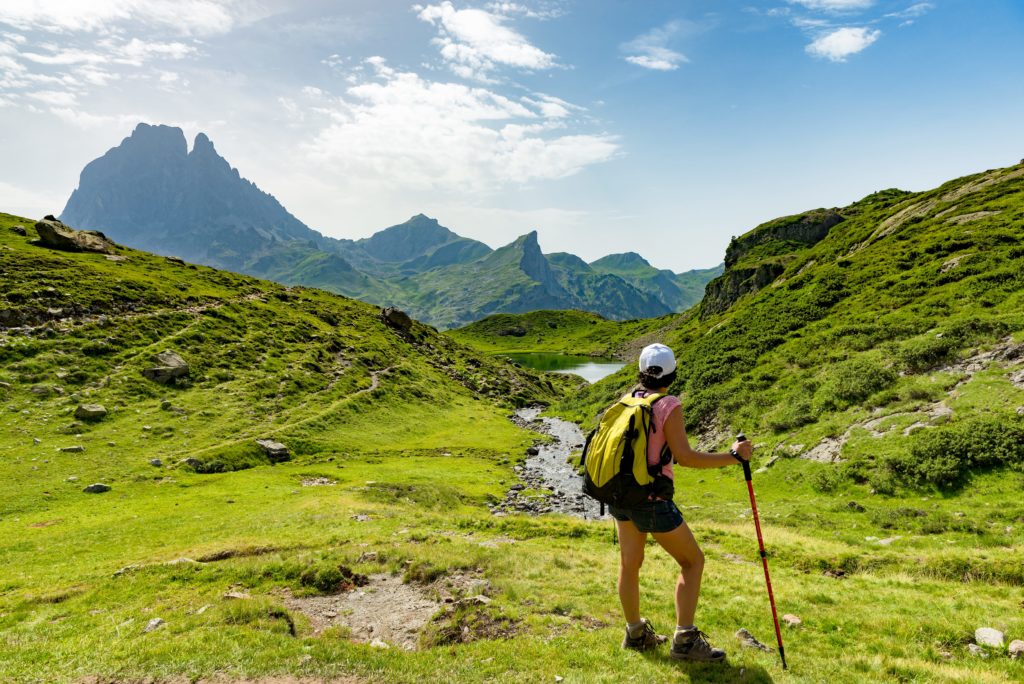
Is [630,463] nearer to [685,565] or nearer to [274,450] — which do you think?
[685,565]

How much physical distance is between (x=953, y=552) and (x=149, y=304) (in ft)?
291

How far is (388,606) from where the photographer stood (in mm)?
13766

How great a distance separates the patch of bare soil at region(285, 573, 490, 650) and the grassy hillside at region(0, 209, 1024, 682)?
142 millimetres

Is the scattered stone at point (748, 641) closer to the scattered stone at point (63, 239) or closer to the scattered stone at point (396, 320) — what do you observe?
the scattered stone at point (396, 320)

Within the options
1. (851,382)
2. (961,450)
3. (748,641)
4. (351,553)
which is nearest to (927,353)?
(851,382)

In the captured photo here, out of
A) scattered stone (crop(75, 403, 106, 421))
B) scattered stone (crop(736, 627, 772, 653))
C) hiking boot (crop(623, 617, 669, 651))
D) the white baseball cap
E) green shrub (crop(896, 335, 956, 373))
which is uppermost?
green shrub (crop(896, 335, 956, 373))

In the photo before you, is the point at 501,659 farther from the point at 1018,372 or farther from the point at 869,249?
the point at 869,249

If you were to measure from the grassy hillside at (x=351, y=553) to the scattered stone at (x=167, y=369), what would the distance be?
131 centimetres

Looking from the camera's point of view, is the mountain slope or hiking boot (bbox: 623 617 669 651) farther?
the mountain slope

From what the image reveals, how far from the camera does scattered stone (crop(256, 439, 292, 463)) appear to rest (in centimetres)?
4653

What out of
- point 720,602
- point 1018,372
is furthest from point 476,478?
point 1018,372

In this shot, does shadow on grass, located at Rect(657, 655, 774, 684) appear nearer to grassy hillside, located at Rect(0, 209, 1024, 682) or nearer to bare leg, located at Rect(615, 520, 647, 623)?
grassy hillside, located at Rect(0, 209, 1024, 682)

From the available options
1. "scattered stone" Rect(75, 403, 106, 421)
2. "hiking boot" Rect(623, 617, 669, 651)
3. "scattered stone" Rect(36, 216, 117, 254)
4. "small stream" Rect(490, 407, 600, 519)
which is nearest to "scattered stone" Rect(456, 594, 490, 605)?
"hiking boot" Rect(623, 617, 669, 651)

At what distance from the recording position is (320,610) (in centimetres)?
1385
